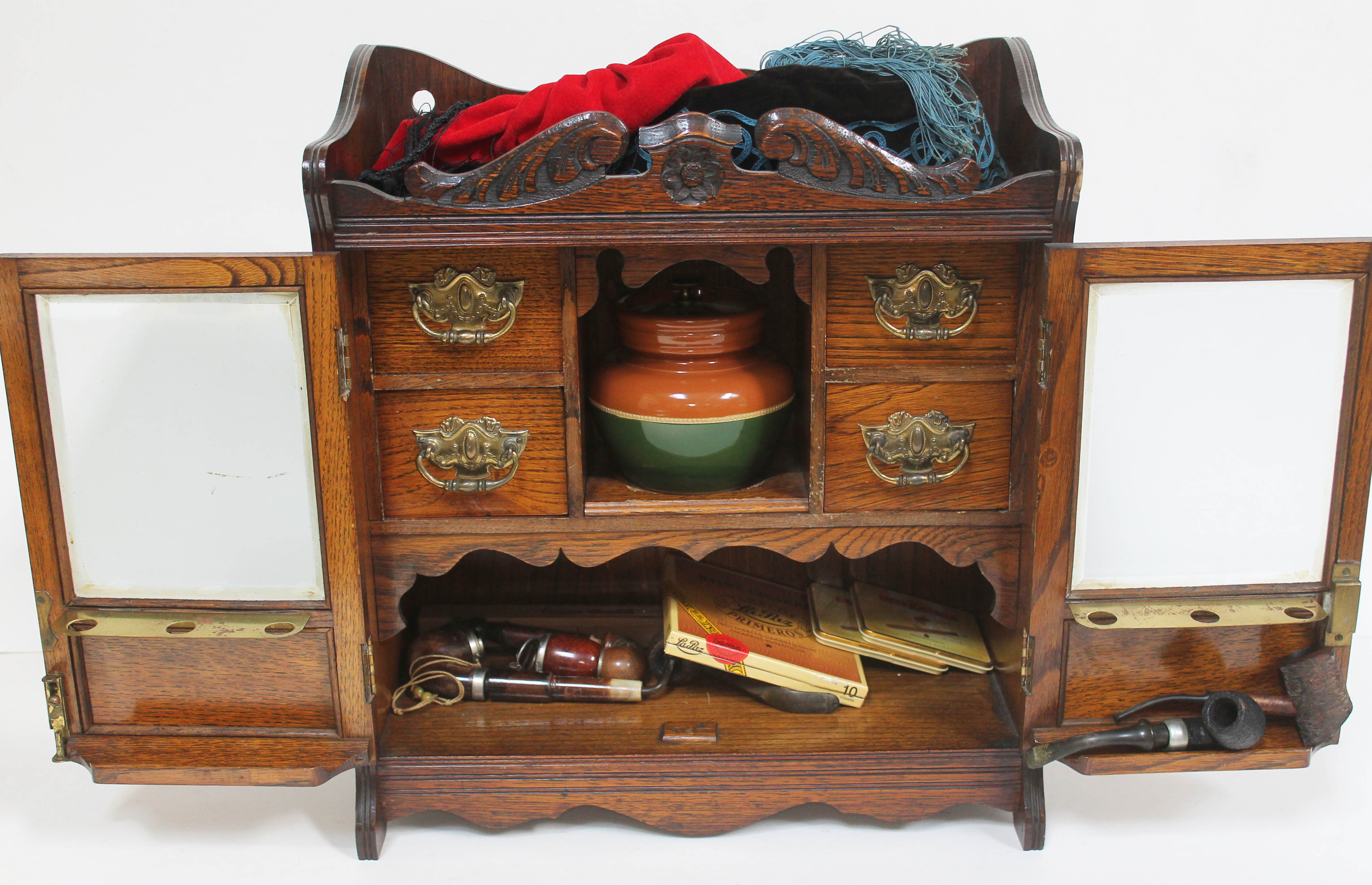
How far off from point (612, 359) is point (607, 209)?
334 millimetres

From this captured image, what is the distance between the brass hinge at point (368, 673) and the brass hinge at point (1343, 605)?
50.2 inches

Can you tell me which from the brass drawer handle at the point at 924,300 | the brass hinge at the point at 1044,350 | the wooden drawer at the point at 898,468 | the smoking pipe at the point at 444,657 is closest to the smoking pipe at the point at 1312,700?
the wooden drawer at the point at 898,468

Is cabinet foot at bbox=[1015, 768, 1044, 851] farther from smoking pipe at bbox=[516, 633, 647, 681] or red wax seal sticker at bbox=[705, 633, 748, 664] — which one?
smoking pipe at bbox=[516, 633, 647, 681]

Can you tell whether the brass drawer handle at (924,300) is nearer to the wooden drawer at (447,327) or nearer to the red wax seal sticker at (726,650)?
the wooden drawer at (447,327)

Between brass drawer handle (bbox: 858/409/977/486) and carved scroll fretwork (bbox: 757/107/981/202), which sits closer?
carved scroll fretwork (bbox: 757/107/981/202)

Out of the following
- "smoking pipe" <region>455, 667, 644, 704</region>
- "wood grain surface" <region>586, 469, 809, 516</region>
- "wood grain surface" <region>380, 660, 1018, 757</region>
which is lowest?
"wood grain surface" <region>380, 660, 1018, 757</region>

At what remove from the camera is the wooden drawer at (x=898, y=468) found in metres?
1.58

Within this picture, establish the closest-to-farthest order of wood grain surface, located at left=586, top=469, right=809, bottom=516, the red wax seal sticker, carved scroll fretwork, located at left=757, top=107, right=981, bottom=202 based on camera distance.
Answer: carved scroll fretwork, located at left=757, top=107, right=981, bottom=202 → wood grain surface, located at left=586, top=469, right=809, bottom=516 → the red wax seal sticker

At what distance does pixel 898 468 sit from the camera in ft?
5.30

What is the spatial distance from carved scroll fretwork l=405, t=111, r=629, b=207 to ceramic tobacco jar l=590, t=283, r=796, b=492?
0.91 feet

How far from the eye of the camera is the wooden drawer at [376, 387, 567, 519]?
1592 mm

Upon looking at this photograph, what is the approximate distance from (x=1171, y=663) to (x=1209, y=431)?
1.08 feet

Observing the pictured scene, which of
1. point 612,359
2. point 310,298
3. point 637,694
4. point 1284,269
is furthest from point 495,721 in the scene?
point 1284,269

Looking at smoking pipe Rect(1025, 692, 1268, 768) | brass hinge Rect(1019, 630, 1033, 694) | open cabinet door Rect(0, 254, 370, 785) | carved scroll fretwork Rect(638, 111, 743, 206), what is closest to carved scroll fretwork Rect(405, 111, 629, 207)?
carved scroll fretwork Rect(638, 111, 743, 206)
